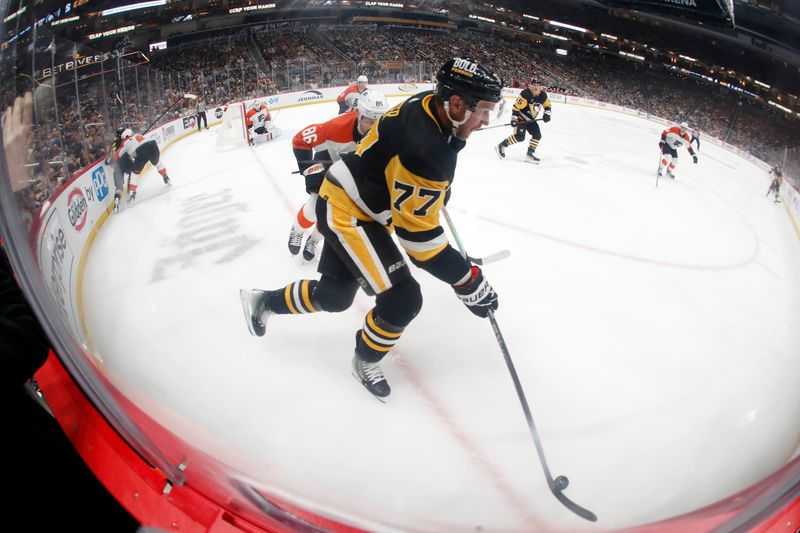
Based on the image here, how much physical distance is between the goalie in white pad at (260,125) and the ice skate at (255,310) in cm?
65

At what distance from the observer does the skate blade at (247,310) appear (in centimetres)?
106

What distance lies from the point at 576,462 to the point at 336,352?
0.60m

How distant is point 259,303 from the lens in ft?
3.59

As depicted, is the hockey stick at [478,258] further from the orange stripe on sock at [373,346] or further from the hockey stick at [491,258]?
the orange stripe on sock at [373,346]

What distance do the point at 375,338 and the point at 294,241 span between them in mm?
404

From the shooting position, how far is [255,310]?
3.55ft

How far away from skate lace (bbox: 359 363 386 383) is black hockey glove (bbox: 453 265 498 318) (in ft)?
0.91

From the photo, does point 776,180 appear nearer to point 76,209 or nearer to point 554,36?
point 554,36

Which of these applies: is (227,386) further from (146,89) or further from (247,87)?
(247,87)

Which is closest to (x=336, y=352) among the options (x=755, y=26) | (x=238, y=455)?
(x=238, y=455)

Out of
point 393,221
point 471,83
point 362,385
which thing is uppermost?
point 471,83

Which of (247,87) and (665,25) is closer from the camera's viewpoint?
(665,25)

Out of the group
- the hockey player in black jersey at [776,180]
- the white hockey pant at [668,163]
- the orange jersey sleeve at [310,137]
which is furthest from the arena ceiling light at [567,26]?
the orange jersey sleeve at [310,137]

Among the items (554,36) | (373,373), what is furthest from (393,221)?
(554,36)
